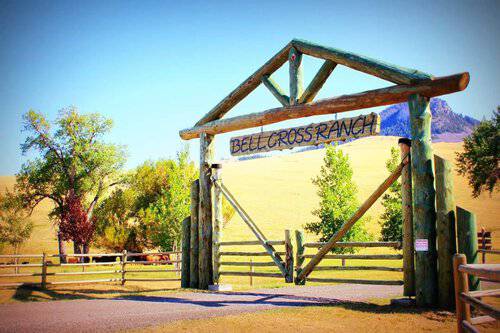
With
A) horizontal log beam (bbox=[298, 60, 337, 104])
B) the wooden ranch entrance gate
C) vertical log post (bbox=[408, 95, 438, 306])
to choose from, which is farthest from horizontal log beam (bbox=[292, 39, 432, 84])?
vertical log post (bbox=[408, 95, 438, 306])

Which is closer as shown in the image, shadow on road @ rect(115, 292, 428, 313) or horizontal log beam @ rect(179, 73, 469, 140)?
shadow on road @ rect(115, 292, 428, 313)

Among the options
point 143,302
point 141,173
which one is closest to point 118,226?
point 141,173

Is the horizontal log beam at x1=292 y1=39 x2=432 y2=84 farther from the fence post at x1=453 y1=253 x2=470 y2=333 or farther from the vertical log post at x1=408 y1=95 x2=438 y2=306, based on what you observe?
the fence post at x1=453 y1=253 x2=470 y2=333

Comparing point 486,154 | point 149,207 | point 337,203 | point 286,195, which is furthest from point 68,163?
point 286,195

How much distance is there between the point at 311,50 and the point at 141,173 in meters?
26.4

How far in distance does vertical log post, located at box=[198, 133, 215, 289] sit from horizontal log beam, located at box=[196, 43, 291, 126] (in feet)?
2.07

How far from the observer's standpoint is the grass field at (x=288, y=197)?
1911 inches

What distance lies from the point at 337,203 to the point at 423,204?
2403 cm

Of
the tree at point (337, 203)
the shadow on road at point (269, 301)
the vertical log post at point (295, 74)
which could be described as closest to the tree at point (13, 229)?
the tree at point (337, 203)

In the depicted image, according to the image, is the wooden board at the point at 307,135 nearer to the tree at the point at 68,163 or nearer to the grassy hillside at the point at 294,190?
the tree at the point at 68,163

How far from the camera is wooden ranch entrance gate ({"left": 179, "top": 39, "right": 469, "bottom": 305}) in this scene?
27.3ft

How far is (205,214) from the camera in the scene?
12.4 m

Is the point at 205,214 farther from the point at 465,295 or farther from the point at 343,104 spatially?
the point at 465,295

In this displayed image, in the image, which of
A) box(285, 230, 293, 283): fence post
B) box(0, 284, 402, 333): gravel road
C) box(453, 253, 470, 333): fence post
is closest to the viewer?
box(453, 253, 470, 333): fence post
